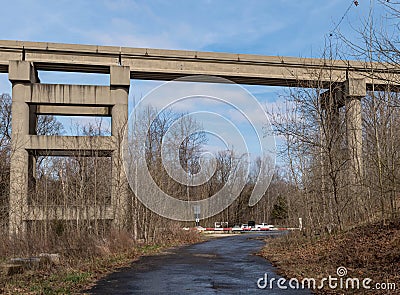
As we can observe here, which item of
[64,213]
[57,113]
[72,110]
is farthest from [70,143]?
[64,213]

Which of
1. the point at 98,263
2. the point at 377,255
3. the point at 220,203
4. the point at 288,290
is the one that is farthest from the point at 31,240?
the point at 220,203

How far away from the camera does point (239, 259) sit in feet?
65.9

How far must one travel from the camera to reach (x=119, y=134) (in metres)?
28.4

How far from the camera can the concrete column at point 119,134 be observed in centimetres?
2672

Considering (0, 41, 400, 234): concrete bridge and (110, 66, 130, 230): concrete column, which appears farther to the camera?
(0, 41, 400, 234): concrete bridge

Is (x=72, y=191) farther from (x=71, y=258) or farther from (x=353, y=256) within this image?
(x=353, y=256)

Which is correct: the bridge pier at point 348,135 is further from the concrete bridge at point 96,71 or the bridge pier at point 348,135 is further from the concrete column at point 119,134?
the concrete column at point 119,134

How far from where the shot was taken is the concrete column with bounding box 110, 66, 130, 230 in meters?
26.7

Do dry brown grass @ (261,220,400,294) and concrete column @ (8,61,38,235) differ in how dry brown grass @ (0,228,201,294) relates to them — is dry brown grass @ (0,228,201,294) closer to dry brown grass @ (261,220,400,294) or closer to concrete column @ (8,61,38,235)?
dry brown grass @ (261,220,400,294)

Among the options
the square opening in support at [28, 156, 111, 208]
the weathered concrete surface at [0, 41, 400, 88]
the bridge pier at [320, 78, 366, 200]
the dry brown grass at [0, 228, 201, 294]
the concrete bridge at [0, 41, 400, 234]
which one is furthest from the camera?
the weathered concrete surface at [0, 41, 400, 88]

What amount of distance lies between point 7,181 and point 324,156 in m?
23.3

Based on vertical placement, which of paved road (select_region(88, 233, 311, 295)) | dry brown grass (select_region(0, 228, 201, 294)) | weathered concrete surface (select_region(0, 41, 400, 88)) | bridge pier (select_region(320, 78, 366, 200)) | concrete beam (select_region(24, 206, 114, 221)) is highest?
weathered concrete surface (select_region(0, 41, 400, 88))

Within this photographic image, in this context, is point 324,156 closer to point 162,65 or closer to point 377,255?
point 377,255

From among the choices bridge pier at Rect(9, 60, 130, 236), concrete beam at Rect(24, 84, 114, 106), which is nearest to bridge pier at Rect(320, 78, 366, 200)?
bridge pier at Rect(9, 60, 130, 236)
